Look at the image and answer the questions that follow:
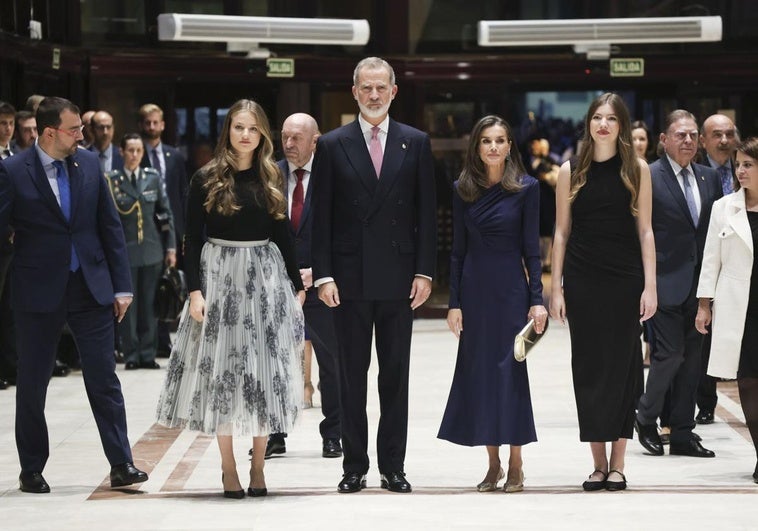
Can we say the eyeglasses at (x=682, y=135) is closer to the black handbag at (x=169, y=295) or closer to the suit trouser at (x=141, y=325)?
the black handbag at (x=169, y=295)

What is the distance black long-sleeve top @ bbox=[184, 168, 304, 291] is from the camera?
22.6ft

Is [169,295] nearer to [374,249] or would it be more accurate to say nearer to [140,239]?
[140,239]

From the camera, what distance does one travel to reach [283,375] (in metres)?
6.89

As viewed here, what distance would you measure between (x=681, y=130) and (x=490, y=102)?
7.65 m

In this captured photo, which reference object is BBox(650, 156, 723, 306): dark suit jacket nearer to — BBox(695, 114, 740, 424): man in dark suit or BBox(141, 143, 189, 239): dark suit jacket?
BBox(695, 114, 740, 424): man in dark suit

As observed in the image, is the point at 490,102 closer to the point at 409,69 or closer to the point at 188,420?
the point at 409,69

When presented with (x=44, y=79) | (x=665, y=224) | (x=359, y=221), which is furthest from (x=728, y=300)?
(x=44, y=79)

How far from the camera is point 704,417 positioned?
366 inches

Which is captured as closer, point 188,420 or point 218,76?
point 188,420

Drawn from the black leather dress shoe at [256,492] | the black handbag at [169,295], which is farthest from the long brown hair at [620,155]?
the black handbag at [169,295]

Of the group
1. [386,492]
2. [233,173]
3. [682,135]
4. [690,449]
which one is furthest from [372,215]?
[690,449]

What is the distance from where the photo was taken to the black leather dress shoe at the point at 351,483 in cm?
700

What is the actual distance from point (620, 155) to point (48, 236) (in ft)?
8.70

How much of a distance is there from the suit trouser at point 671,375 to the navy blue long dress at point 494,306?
1405 mm
